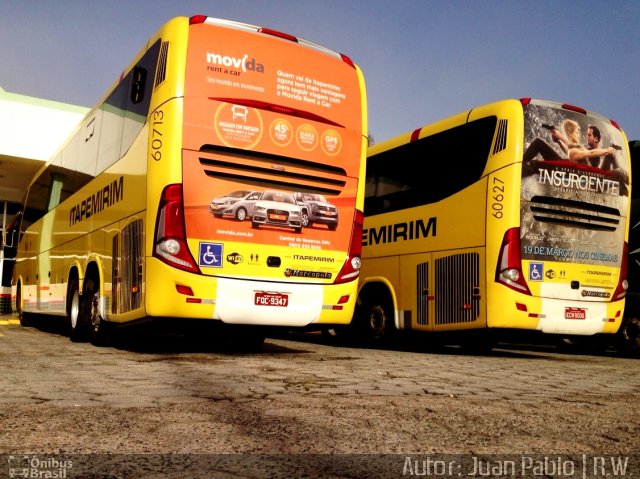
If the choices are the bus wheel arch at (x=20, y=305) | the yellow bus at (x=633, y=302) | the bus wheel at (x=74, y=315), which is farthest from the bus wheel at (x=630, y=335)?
the bus wheel arch at (x=20, y=305)

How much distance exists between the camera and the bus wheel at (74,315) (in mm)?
9516

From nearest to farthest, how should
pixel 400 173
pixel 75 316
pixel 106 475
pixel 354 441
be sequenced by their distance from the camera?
pixel 106 475
pixel 354 441
pixel 75 316
pixel 400 173

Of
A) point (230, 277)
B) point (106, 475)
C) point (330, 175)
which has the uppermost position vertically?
point (330, 175)

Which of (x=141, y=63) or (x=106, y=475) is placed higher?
(x=141, y=63)

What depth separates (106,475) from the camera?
102 inches

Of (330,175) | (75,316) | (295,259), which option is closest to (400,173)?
(330,175)

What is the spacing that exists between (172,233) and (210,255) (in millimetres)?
481

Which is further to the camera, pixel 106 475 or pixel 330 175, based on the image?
pixel 330 175

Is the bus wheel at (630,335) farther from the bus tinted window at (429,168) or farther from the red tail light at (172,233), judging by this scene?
the red tail light at (172,233)

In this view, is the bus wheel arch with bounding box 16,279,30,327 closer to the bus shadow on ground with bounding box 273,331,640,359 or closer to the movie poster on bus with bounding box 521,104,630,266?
the bus shadow on ground with bounding box 273,331,640,359

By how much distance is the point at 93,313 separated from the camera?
9.15m

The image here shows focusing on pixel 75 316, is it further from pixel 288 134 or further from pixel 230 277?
pixel 288 134

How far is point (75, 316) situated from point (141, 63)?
13.0ft

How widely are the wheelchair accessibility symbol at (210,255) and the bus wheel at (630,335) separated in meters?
6.64
